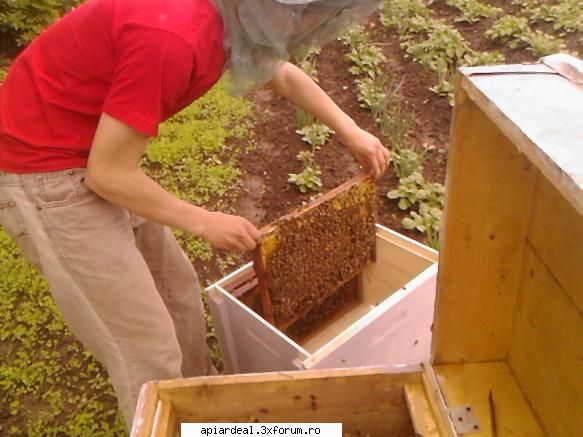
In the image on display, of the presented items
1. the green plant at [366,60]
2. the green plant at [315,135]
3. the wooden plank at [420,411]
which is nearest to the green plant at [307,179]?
the green plant at [315,135]

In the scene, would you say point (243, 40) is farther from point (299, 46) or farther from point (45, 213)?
point (45, 213)

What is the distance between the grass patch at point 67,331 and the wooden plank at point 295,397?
3.55ft

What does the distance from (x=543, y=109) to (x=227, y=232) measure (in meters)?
0.89

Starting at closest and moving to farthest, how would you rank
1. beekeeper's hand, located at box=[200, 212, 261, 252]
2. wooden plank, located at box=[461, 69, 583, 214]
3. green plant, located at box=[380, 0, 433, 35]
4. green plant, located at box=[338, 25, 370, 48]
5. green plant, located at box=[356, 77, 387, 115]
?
wooden plank, located at box=[461, 69, 583, 214], beekeeper's hand, located at box=[200, 212, 261, 252], green plant, located at box=[356, 77, 387, 115], green plant, located at box=[338, 25, 370, 48], green plant, located at box=[380, 0, 433, 35]

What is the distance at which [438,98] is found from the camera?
416 cm

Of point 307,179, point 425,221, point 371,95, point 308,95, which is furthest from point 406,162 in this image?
point 308,95

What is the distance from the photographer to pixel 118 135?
1.37 m

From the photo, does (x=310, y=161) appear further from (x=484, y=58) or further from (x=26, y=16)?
(x=26, y=16)

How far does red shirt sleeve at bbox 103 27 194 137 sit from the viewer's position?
1309 mm

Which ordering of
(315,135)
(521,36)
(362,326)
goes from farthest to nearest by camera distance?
(521,36), (315,135), (362,326)

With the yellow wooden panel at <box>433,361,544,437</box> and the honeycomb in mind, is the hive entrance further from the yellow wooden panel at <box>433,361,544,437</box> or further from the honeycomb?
the yellow wooden panel at <box>433,361,544,437</box>

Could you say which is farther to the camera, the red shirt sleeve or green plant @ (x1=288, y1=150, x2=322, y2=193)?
green plant @ (x1=288, y1=150, x2=322, y2=193)

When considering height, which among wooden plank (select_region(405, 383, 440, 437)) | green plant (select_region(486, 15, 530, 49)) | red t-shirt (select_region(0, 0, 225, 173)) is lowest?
wooden plank (select_region(405, 383, 440, 437))

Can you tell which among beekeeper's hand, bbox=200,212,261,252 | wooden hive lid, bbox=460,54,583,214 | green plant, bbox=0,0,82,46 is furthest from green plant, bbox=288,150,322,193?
green plant, bbox=0,0,82,46
